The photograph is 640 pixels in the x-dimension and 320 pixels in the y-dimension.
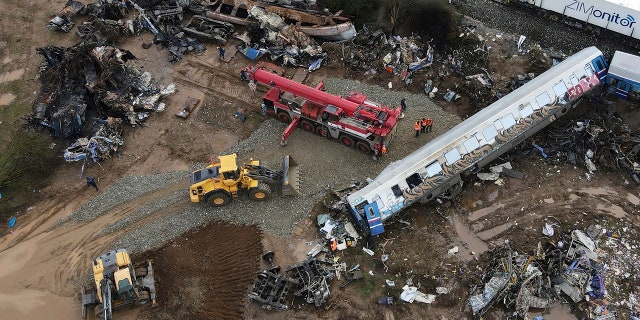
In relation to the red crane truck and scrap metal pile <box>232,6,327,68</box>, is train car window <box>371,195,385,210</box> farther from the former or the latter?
scrap metal pile <box>232,6,327,68</box>

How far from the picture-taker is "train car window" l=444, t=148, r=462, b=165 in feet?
61.0

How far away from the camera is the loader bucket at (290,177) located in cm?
1934

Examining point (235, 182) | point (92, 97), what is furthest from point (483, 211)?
point (92, 97)

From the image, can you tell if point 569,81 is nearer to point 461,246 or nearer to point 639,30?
point 639,30

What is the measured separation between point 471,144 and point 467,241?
12.2ft

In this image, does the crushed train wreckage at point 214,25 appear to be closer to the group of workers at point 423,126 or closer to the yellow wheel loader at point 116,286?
the group of workers at point 423,126

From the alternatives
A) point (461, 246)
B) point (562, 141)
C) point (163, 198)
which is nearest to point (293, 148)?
point (163, 198)

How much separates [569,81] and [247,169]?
45.8 feet

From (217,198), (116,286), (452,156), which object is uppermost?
(452,156)

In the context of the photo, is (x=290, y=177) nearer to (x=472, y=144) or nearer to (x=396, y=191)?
(x=396, y=191)

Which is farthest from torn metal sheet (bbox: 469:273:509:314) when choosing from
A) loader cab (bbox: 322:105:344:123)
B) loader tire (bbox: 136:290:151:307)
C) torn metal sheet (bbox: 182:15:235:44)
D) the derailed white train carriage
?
torn metal sheet (bbox: 182:15:235:44)

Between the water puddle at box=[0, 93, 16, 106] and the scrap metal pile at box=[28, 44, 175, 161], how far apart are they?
4.61 ft

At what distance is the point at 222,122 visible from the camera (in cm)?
2273

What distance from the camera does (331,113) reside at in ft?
67.2
